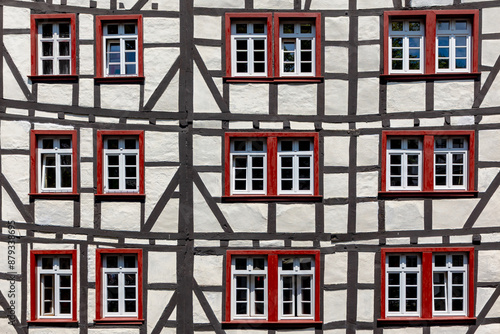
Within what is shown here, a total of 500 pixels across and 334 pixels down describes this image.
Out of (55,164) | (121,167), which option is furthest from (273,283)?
(55,164)

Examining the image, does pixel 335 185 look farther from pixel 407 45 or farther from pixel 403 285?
pixel 407 45

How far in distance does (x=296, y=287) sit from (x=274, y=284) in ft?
1.67

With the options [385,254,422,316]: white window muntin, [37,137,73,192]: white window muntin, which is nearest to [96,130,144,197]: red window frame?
[37,137,73,192]: white window muntin

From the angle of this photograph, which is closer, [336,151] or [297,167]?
[336,151]

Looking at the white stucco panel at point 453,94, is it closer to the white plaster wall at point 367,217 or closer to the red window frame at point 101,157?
the white plaster wall at point 367,217

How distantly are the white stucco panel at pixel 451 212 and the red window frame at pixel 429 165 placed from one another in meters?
0.17

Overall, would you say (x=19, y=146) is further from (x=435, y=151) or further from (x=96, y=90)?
(x=435, y=151)

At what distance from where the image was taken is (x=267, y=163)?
10414mm

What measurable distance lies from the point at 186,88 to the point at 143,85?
907 mm

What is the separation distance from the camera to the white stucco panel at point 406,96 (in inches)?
405

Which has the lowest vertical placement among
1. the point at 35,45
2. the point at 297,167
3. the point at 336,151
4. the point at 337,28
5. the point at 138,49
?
the point at 297,167

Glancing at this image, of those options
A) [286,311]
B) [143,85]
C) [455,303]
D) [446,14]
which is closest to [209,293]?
[286,311]

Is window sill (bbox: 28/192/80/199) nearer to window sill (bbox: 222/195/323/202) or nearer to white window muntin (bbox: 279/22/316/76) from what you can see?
window sill (bbox: 222/195/323/202)

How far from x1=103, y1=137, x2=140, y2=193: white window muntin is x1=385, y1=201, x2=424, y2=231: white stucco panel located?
5304mm
